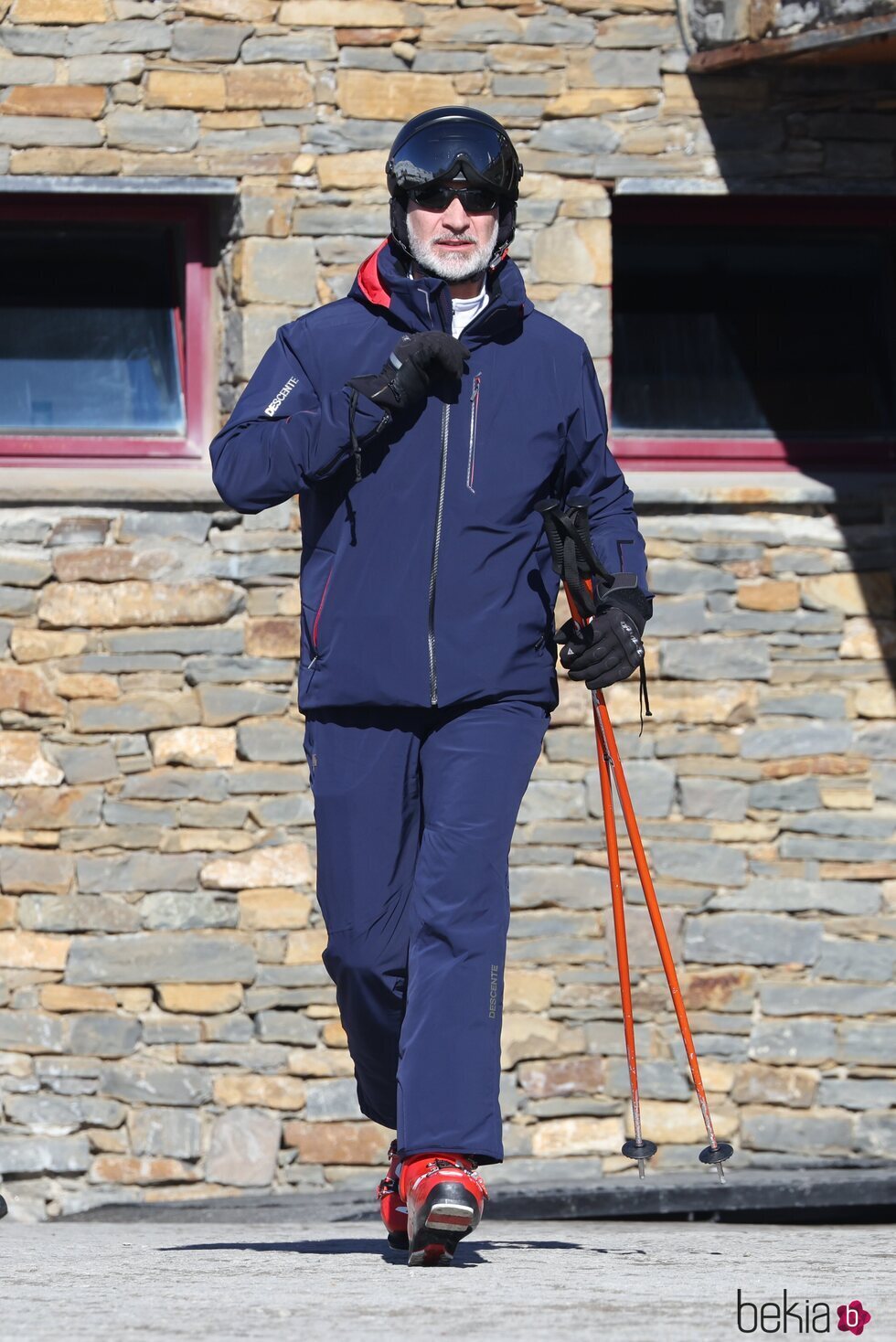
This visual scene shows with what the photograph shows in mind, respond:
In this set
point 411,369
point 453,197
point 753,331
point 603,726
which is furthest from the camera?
point 753,331

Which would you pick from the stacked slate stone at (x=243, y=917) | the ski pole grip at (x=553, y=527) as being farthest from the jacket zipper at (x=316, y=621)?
the stacked slate stone at (x=243, y=917)

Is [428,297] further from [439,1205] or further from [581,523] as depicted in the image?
[439,1205]

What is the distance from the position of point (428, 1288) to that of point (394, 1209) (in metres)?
0.72

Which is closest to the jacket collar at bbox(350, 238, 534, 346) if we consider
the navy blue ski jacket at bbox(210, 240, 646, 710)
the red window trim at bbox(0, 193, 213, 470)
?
the navy blue ski jacket at bbox(210, 240, 646, 710)

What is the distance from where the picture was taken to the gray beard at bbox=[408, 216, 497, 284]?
3879 mm

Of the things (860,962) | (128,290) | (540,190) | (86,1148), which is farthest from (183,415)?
(860,962)

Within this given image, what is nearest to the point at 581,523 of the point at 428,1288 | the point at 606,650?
the point at 606,650

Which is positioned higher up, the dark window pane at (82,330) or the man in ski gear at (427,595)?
the dark window pane at (82,330)

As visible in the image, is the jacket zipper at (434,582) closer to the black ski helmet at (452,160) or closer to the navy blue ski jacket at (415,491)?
the navy blue ski jacket at (415,491)

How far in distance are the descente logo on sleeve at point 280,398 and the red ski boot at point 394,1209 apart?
1.39 meters

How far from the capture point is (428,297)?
3842 mm

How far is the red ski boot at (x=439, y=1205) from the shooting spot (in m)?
3.45

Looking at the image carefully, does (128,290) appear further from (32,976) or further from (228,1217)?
(228,1217)

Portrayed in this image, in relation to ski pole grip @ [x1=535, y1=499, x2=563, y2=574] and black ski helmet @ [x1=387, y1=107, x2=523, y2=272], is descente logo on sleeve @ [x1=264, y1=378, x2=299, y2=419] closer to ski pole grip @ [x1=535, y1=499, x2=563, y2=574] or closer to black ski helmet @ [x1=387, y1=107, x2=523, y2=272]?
black ski helmet @ [x1=387, y1=107, x2=523, y2=272]
